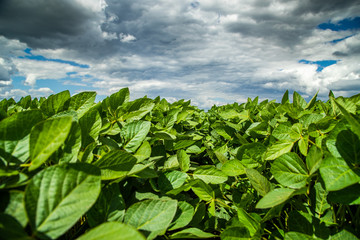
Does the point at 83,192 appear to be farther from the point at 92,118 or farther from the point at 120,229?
the point at 92,118

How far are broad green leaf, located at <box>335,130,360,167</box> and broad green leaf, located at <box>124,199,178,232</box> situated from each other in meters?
0.79

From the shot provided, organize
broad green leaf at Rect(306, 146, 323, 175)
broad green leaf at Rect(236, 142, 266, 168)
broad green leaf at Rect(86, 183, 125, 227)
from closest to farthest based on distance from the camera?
broad green leaf at Rect(86, 183, 125, 227), broad green leaf at Rect(306, 146, 323, 175), broad green leaf at Rect(236, 142, 266, 168)

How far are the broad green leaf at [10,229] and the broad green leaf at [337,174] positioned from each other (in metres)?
1.10

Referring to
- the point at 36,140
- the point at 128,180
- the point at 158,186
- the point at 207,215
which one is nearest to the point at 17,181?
the point at 36,140

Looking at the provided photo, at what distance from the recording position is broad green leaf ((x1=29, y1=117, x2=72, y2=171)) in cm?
69

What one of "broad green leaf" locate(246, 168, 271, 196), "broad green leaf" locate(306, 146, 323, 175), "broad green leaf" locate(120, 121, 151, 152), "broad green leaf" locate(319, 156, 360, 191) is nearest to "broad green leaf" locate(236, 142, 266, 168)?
"broad green leaf" locate(246, 168, 271, 196)

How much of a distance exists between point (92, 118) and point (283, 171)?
1.09m

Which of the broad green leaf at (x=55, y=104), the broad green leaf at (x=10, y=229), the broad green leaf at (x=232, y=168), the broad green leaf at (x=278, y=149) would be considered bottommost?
the broad green leaf at (x=232, y=168)

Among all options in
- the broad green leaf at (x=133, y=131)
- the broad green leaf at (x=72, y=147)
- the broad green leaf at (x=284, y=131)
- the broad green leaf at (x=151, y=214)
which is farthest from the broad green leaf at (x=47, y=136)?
the broad green leaf at (x=284, y=131)

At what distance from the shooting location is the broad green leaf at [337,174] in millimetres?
833

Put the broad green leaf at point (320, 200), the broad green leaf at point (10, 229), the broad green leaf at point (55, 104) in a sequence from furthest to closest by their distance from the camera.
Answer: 1. the broad green leaf at point (55, 104)
2. the broad green leaf at point (320, 200)
3. the broad green leaf at point (10, 229)

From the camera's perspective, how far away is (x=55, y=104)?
1.37 m

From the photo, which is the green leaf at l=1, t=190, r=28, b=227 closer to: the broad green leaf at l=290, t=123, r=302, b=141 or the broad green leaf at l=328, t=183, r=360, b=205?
the broad green leaf at l=328, t=183, r=360, b=205

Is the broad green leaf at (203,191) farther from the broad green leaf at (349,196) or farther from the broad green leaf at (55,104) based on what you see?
the broad green leaf at (55,104)
